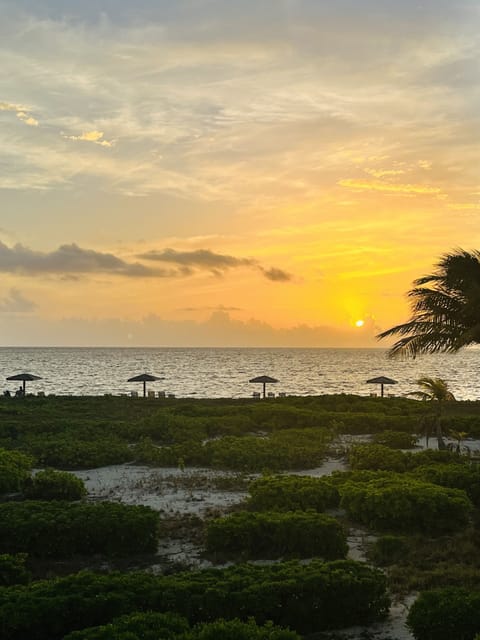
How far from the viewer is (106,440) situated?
71.2ft

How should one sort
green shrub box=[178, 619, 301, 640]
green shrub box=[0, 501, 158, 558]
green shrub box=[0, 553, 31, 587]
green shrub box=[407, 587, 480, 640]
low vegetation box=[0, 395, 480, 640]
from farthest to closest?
green shrub box=[0, 501, 158, 558]
green shrub box=[0, 553, 31, 587]
low vegetation box=[0, 395, 480, 640]
green shrub box=[407, 587, 480, 640]
green shrub box=[178, 619, 301, 640]

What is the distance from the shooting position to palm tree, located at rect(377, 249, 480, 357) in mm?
18078

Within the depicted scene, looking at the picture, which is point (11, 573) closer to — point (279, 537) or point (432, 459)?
point (279, 537)

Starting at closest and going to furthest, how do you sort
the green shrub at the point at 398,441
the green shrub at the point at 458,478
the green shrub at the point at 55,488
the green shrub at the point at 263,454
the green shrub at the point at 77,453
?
the green shrub at the point at 458,478
the green shrub at the point at 55,488
the green shrub at the point at 263,454
the green shrub at the point at 77,453
the green shrub at the point at 398,441

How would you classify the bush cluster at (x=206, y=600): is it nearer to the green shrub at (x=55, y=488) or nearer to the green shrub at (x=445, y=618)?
the green shrub at (x=445, y=618)

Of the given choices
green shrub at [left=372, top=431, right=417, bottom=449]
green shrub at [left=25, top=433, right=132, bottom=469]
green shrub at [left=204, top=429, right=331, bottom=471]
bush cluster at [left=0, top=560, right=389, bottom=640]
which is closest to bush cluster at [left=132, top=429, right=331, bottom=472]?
green shrub at [left=204, top=429, right=331, bottom=471]

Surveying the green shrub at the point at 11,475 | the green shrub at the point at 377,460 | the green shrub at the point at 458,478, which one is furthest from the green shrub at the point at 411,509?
the green shrub at the point at 11,475

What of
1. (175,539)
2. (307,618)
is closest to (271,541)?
(175,539)

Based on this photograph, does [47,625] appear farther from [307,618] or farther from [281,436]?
[281,436]

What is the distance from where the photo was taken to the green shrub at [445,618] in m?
7.07

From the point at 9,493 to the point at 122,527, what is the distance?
5.66 meters

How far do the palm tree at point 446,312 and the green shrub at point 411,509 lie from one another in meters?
6.67

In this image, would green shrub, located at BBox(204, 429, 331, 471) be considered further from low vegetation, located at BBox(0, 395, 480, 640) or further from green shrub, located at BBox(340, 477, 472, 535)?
green shrub, located at BBox(340, 477, 472, 535)

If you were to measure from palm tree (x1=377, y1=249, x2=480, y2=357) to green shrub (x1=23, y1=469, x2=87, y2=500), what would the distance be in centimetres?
1037
